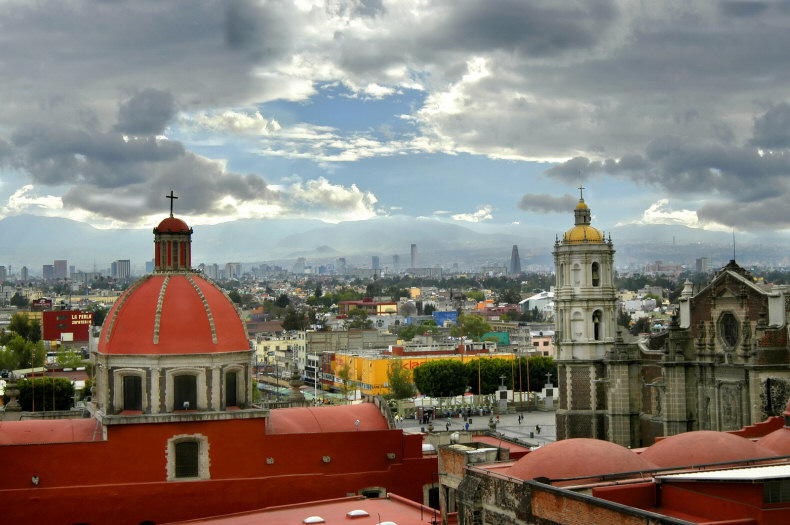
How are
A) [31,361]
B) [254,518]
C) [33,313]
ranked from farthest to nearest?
[33,313] → [31,361] → [254,518]

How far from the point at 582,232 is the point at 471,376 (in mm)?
25801

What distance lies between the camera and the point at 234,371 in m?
28.3

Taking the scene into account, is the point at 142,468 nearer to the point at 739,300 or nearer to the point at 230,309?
Answer: the point at 230,309

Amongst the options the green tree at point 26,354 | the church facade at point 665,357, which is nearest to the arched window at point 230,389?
the church facade at point 665,357

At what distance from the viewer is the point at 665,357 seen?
38.5 m

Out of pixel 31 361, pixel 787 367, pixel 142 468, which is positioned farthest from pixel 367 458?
pixel 31 361

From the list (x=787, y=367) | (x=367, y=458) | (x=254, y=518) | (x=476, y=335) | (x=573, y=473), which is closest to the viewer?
(x=573, y=473)

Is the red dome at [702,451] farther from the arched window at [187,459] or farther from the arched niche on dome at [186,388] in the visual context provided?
the arched window at [187,459]

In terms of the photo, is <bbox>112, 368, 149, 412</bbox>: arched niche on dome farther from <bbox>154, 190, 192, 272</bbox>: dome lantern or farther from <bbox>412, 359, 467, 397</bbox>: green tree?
<bbox>412, 359, 467, 397</bbox>: green tree

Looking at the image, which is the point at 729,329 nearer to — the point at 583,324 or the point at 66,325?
the point at 583,324

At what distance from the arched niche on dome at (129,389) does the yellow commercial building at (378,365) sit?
4574cm

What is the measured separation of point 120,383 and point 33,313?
336ft

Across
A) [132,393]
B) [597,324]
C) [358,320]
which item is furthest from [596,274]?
[358,320]

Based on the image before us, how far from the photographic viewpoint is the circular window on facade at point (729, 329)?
3709cm
